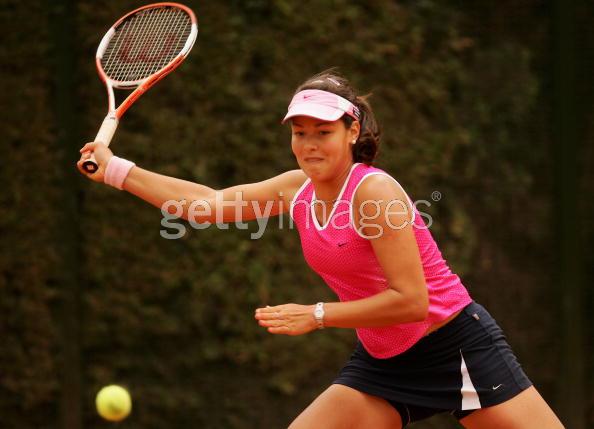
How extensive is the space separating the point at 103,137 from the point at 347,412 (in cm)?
123

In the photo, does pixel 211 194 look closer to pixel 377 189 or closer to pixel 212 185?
pixel 377 189

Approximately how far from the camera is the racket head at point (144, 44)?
3744 millimetres

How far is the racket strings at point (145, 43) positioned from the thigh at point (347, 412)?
142 centimetres

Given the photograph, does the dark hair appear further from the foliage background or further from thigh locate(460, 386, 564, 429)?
the foliage background

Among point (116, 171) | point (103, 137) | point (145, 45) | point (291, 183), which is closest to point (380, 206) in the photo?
point (291, 183)

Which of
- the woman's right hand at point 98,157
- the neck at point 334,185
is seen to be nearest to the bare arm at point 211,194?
the woman's right hand at point 98,157

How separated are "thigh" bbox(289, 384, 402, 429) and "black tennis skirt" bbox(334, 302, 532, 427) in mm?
33

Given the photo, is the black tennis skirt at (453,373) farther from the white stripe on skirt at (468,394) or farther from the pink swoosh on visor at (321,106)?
the pink swoosh on visor at (321,106)

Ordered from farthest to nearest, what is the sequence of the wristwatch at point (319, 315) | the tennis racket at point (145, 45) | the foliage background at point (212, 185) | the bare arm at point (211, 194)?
the foliage background at point (212, 185)
the tennis racket at point (145, 45)
the bare arm at point (211, 194)
the wristwatch at point (319, 315)

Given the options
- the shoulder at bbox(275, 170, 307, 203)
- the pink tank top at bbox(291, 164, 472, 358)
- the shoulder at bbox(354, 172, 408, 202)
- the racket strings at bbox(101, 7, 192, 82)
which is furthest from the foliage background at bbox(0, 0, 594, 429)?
the shoulder at bbox(354, 172, 408, 202)

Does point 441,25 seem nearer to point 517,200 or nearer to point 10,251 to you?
point 517,200

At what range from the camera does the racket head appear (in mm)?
3744

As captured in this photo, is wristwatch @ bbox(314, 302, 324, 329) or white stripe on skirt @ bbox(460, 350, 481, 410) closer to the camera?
wristwatch @ bbox(314, 302, 324, 329)

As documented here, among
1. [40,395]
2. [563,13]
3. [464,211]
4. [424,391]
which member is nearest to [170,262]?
[40,395]
